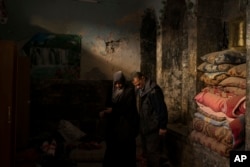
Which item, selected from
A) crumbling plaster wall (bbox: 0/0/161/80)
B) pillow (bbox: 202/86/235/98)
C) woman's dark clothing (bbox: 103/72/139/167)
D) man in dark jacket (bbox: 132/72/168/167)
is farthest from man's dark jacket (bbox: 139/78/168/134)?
crumbling plaster wall (bbox: 0/0/161/80)

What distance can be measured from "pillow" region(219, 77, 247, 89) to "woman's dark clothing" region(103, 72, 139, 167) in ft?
4.23

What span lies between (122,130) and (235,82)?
168cm

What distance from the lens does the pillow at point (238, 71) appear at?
11.9 ft

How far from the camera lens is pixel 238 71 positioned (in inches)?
145

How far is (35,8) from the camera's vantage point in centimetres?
702

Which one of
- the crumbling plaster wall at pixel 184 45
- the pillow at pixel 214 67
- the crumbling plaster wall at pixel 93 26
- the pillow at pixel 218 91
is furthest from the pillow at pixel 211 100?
the crumbling plaster wall at pixel 93 26

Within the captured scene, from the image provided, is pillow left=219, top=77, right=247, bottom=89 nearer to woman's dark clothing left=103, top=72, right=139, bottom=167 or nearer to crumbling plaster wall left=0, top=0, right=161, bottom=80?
woman's dark clothing left=103, top=72, right=139, bottom=167

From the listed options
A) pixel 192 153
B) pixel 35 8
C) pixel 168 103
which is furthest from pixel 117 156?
pixel 35 8

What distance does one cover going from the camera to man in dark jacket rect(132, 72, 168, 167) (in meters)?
4.44

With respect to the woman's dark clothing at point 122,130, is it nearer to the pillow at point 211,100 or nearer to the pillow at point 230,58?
the pillow at point 211,100

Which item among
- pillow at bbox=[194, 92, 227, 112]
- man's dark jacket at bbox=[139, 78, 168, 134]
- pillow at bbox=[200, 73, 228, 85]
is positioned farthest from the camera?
man's dark jacket at bbox=[139, 78, 168, 134]

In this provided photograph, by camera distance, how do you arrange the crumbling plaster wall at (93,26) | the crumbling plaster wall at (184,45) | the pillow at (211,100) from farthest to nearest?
the crumbling plaster wall at (93,26) < the crumbling plaster wall at (184,45) < the pillow at (211,100)

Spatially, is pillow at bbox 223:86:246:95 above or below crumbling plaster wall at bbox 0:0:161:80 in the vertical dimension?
below

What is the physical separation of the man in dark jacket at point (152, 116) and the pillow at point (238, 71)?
107 cm
